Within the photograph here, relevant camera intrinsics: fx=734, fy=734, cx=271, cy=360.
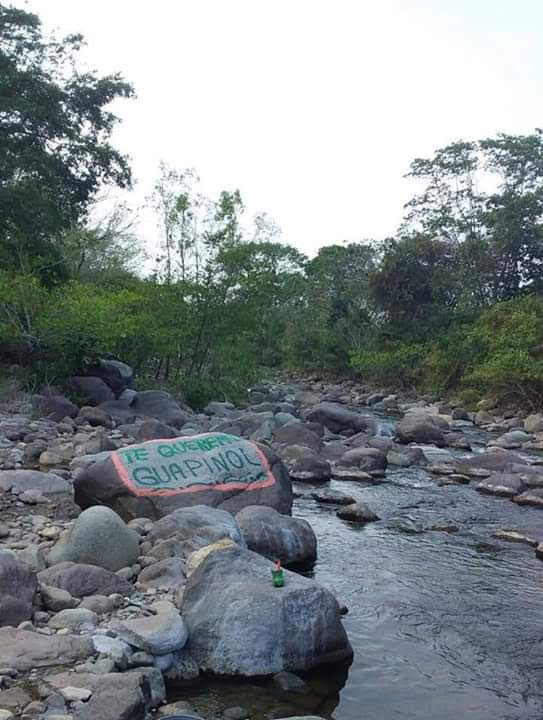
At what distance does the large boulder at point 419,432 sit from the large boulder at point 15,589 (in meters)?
11.6

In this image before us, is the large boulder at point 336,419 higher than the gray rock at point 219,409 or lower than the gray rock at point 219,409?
higher

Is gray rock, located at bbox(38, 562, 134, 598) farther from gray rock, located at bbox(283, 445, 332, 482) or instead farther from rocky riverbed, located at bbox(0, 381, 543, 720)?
gray rock, located at bbox(283, 445, 332, 482)

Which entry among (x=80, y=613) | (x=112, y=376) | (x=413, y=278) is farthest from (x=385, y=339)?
(x=80, y=613)

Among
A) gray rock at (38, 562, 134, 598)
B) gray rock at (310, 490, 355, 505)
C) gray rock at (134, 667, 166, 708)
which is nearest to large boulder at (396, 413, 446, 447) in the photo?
gray rock at (310, 490, 355, 505)

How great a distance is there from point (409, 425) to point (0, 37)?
1207 cm

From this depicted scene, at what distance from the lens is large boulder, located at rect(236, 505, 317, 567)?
6.55 m

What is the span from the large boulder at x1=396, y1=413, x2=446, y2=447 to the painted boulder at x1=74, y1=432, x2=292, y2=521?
25.6 feet

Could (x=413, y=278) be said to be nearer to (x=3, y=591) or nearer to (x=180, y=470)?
(x=180, y=470)

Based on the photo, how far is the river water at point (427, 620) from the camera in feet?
14.4

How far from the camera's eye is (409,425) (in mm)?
15883

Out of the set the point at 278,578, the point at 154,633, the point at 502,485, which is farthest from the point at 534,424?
the point at 154,633

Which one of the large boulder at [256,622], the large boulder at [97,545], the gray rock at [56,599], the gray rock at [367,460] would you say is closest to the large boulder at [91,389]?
the gray rock at [367,460]

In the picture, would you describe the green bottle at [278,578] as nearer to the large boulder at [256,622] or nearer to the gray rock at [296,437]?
the large boulder at [256,622]

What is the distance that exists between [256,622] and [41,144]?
14030mm
